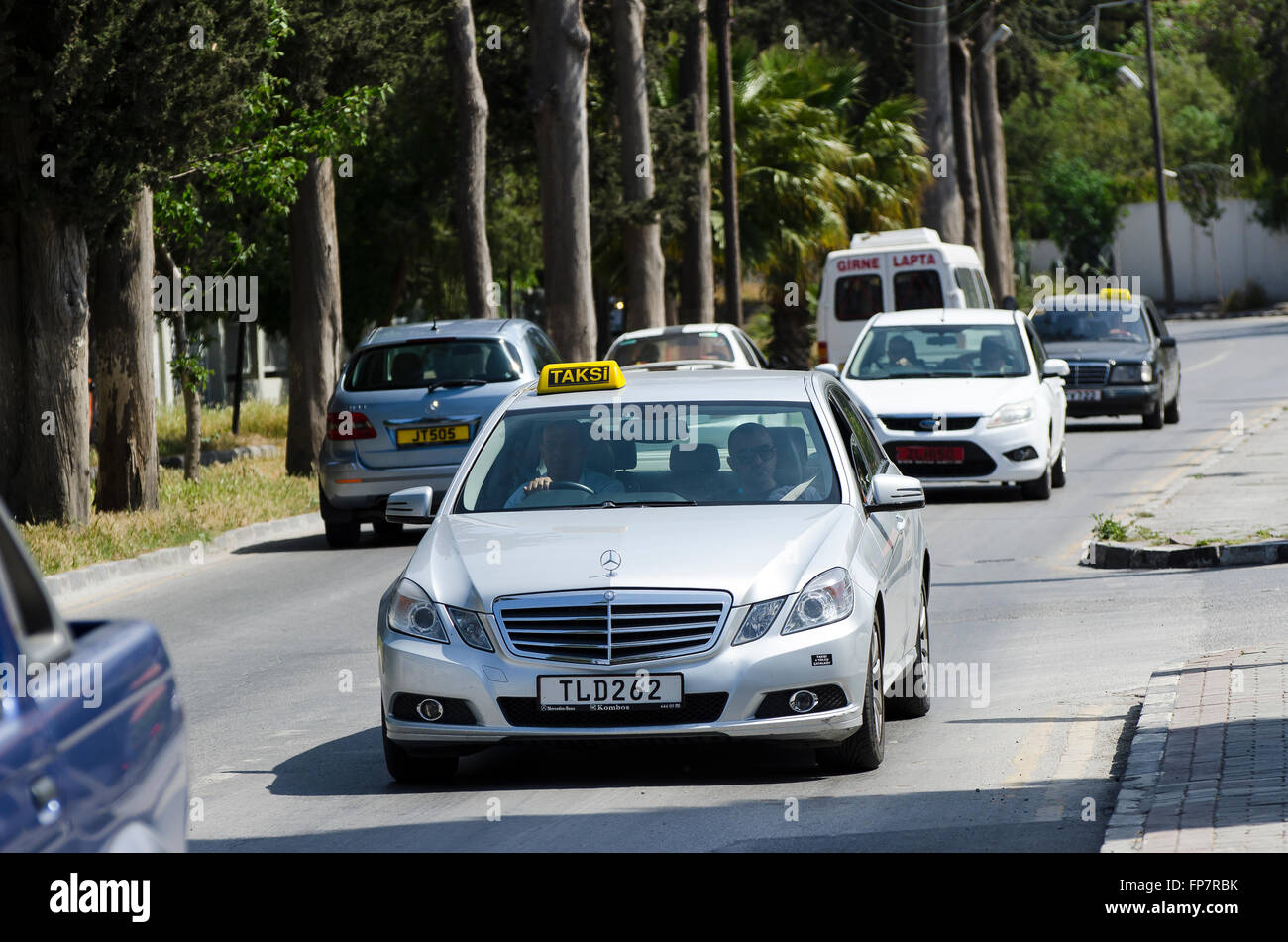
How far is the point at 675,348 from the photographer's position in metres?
23.7

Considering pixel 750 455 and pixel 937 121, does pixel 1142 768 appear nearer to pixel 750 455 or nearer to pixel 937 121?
pixel 750 455

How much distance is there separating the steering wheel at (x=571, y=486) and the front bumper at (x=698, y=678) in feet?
4.02

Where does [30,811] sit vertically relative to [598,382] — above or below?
below

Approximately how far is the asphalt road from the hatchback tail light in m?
1.20

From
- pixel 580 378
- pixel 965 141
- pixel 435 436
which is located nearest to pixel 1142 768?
pixel 580 378

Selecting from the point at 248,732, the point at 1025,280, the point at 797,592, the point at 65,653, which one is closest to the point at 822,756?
the point at 797,592

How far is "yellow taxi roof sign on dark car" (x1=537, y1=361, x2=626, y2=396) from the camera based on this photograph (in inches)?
361

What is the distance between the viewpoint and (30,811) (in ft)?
11.4

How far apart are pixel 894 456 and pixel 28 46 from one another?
8600 millimetres

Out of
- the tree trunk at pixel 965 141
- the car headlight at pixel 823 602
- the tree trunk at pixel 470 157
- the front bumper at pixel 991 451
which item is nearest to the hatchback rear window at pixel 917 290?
the tree trunk at pixel 470 157

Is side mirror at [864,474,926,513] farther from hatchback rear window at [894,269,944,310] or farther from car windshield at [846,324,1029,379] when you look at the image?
hatchback rear window at [894,269,944,310]

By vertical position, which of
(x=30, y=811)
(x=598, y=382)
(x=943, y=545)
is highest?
(x=598, y=382)

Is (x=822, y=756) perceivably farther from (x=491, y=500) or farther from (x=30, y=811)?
(x=30, y=811)

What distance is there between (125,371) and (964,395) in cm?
813
